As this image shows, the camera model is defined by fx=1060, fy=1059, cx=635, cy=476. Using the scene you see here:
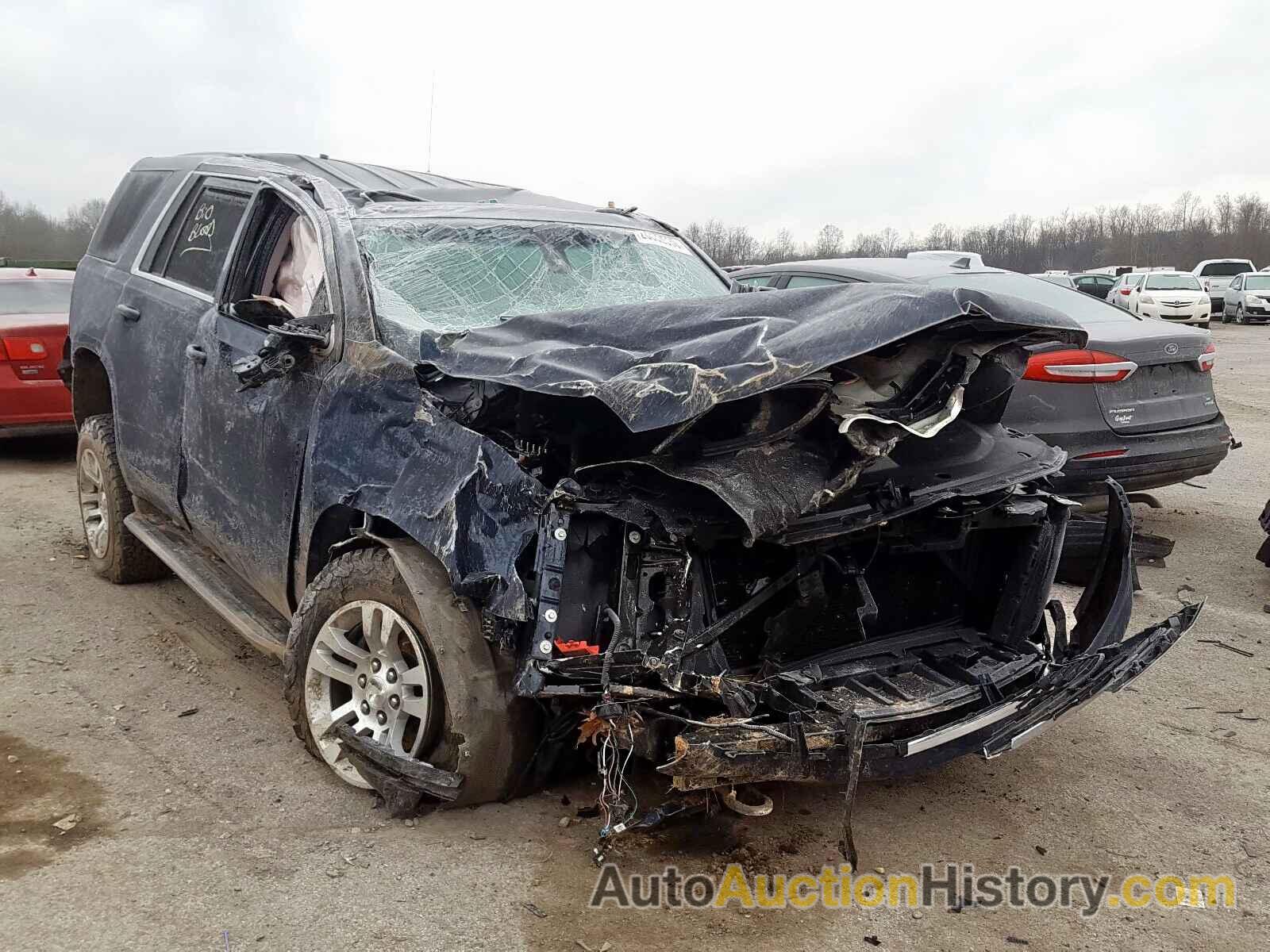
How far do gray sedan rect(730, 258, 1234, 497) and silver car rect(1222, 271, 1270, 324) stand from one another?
28.2 m

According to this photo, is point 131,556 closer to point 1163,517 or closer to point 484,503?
point 484,503

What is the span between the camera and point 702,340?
2.90m

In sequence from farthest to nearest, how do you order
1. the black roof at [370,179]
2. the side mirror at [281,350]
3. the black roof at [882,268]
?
the black roof at [882,268], the black roof at [370,179], the side mirror at [281,350]

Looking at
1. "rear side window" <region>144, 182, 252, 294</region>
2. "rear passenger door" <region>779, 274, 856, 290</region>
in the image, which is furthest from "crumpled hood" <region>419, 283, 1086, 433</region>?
"rear passenger door" <region>779, 274, 856, 290</region>

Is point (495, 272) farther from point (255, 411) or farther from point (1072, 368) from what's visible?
point (1072, 368)

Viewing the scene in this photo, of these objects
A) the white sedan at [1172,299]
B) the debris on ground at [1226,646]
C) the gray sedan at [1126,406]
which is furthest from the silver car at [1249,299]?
the debris on ground at [1226,646]

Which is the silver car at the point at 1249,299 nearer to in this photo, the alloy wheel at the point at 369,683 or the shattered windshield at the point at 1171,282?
the shattered windshield at the point at 1171,282

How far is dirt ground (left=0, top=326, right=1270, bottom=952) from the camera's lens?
8.76 feet

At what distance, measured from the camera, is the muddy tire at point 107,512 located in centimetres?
508

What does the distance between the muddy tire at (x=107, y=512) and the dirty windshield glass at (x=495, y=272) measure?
216 centimetres

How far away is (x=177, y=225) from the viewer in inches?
187

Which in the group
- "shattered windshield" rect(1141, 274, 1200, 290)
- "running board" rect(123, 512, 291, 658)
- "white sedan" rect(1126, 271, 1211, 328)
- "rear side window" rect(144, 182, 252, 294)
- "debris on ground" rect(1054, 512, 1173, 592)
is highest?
"shattered windshield" rect(1141, 274, 1200, 290)

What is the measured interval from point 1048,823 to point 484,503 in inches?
79.0

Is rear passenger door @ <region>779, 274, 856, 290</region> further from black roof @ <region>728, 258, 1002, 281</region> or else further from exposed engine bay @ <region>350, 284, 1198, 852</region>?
exposed engine bay @ <region>350, 284, 1198, 852</region>
